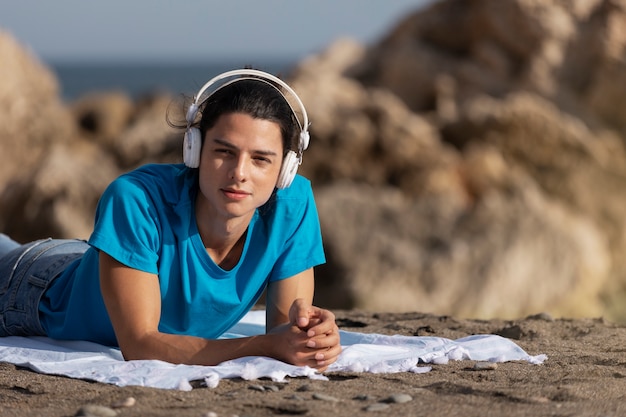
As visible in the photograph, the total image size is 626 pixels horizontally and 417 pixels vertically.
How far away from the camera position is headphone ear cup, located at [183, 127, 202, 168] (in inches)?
155

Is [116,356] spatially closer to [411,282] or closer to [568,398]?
[568,398]

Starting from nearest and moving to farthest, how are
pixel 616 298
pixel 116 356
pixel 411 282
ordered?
pixel 116 356, pixel 411 282, pixel 616 298

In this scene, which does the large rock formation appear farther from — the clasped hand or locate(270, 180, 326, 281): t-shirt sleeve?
the clasped hand

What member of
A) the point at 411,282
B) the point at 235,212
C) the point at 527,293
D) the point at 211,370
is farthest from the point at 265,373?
the point at 527,293

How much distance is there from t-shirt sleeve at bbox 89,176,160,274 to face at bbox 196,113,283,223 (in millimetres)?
253

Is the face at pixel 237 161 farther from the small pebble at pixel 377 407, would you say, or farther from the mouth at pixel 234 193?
the small pebble at pixel 377 407

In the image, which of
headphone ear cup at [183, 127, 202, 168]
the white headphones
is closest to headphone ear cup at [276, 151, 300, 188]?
the white headphones

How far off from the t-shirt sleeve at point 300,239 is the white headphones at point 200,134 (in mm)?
258

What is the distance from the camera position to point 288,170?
13.3ft

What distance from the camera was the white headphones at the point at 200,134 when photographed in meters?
3.96

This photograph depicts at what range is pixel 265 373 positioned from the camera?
3.88 m

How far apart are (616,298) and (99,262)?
7.25m

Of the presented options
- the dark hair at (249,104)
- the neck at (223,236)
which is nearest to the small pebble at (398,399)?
the neck at (223,236)

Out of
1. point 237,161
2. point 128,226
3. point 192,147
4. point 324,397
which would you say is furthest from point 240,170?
point 324,397
